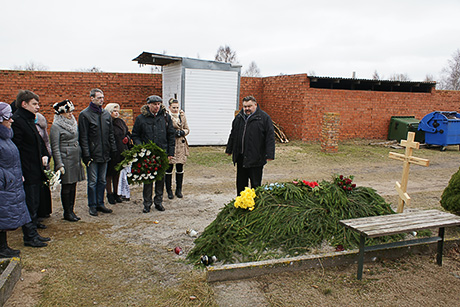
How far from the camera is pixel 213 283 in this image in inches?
143

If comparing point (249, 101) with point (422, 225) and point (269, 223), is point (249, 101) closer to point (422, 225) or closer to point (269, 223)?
point (269, 223)

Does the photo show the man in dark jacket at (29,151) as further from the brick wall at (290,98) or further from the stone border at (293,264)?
the brick wall at (290,98)

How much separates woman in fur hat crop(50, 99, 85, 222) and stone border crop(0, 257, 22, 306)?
1661mm

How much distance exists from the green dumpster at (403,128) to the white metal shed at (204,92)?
775 cm

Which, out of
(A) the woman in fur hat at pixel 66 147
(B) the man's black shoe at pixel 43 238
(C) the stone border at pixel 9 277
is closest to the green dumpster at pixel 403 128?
(A) the woman in fur hat at pixel 66 147

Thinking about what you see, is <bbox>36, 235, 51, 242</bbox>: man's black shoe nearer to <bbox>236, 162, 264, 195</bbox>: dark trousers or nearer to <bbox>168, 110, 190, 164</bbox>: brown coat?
<bbox>168, 110, 190, 164</bbox>: brown coat

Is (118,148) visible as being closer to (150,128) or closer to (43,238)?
(150,128)

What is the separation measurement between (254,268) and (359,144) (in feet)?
42.4

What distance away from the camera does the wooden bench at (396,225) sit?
375cm

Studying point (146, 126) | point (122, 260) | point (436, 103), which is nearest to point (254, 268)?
point (122, 260)

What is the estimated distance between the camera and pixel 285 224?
433cm

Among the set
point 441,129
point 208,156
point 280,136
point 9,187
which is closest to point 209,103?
point 208,156

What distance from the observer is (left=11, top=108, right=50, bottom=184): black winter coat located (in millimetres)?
4348

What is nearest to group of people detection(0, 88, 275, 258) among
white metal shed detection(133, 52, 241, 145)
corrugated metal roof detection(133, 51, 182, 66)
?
corrugated metal roof detection(133, 51, 182, 66)
